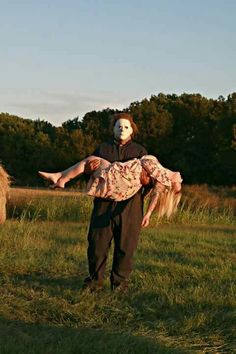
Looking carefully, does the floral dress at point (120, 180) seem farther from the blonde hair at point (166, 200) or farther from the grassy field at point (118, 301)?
the grassy field at point (118, 301)

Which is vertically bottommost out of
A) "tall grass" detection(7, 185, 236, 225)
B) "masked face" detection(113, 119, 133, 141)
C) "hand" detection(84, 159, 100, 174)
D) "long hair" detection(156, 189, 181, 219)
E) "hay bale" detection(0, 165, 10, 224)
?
"tall grass" detection(7, 185, 236, 225)

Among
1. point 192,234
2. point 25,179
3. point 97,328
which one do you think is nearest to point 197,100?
point 25,179

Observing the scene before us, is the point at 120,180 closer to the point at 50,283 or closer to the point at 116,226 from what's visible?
the point at 116,226

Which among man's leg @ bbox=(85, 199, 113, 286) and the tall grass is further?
the tall grass

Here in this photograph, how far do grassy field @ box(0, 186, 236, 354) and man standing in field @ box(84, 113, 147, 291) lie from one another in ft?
0.70

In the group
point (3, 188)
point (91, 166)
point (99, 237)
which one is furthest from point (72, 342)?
point (3, 188)

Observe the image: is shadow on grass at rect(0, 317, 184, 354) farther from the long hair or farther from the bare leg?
the long hair

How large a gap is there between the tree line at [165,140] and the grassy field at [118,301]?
27.4 m

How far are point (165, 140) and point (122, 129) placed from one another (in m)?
33.8

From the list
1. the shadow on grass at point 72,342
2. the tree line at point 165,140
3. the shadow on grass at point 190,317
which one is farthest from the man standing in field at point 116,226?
the tree line at point 165,140

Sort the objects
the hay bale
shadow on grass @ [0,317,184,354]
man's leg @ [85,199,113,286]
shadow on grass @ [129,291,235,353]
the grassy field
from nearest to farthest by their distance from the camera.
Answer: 1. shadow on grass @ [0,317,184,354]
2. the grassy field
3. shadow on grass @ [129,291,235,353]
4. man's leg @ [85,199,113,286]
5. the hay bale

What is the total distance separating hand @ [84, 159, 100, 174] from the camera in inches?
270

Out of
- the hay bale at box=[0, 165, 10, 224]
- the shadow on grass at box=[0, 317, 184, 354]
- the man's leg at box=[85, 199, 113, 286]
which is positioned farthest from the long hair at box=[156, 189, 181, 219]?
the hay bale at box=[0, 165, 10, 224]

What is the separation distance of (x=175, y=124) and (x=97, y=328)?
122 feet
